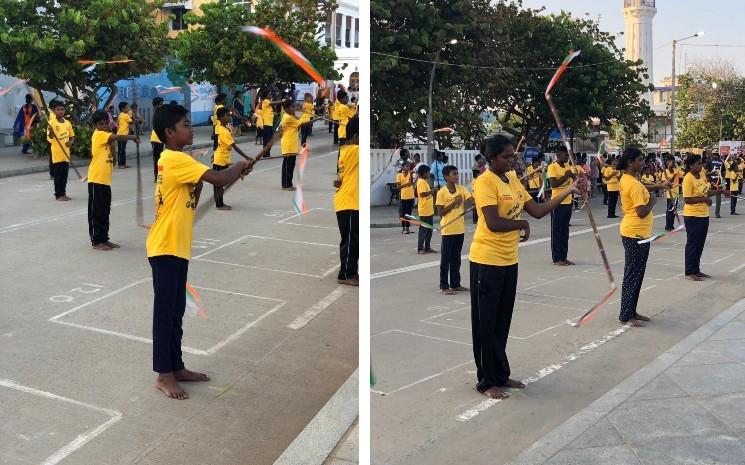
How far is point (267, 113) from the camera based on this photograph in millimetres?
4566

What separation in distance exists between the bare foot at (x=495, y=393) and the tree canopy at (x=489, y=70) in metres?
0.98

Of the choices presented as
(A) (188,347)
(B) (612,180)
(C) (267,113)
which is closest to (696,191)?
(B) (612,180)

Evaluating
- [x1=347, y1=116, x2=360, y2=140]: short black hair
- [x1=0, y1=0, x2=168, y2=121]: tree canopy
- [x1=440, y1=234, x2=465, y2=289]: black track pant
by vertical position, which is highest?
[x1=0, y1=0, x2=168, y2=121]: tree canopy

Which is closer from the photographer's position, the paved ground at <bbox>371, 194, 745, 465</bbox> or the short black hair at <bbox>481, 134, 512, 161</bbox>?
the paved ground at <bbox>371, 194, 745, 465</bbox>

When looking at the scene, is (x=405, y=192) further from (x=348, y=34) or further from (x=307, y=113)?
(x=307, y=113)

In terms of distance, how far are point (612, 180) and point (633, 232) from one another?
0.29 meters

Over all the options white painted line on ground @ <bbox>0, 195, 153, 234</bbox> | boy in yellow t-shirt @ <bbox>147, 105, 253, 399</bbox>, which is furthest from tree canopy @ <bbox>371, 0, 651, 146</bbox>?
white painted line on ground @ <bbox>0, 195, 153, 234</bbox>

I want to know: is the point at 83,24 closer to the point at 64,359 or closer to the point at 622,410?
the point at 64,359

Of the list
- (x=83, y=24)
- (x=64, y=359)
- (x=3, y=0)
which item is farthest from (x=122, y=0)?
(x=64, y=359)

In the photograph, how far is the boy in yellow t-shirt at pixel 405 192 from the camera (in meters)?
3.11

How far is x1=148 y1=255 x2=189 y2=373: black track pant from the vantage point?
2.84 meters

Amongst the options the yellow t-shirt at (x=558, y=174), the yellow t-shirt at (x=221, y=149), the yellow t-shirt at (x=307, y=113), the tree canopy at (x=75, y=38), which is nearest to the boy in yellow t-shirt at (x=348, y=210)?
the yellow t-shirt at (x=307, y=113)

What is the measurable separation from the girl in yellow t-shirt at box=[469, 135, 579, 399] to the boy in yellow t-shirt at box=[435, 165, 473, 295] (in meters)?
0.44

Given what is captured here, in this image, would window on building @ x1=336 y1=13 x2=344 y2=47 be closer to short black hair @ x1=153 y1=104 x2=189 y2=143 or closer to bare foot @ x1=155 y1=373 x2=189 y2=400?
short black hair @ x1=153 y1=104 x2=189 y2=143
